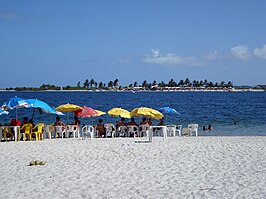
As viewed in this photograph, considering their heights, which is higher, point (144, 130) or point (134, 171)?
point (134, 171)

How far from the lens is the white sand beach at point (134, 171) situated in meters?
8.53

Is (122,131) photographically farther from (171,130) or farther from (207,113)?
(207,113)

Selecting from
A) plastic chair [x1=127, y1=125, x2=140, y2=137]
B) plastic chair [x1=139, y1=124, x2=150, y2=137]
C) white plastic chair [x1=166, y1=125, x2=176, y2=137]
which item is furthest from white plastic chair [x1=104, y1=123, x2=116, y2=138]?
white plastic chair [x1=166, y1=125, x2=176, y2=137]

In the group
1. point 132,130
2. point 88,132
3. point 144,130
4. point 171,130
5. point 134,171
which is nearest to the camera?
point 134,171

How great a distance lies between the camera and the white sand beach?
8.53 m

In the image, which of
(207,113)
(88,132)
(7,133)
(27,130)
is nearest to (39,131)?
(27,130)

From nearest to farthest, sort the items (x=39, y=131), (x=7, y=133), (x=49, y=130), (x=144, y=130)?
(x=7, y=133)
(x=39, y=131)
(x=49, y=130)
(x=144, y=130)

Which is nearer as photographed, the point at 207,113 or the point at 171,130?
the point at 171,130

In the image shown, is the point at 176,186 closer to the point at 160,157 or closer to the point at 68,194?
the point at 68,194

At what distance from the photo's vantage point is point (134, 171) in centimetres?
1063

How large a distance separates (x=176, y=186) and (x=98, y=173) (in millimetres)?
2296

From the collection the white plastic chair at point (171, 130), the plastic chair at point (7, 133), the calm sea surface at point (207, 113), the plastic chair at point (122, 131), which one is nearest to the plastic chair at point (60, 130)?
the plastic chair at point (7, 133)

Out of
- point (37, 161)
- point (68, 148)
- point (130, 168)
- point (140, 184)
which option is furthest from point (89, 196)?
point (68, 148)

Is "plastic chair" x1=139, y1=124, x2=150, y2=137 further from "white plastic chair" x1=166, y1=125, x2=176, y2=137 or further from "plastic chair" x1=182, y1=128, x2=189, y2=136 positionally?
"plastic chair" x1=182, y1=128, x2=189, y2=136
